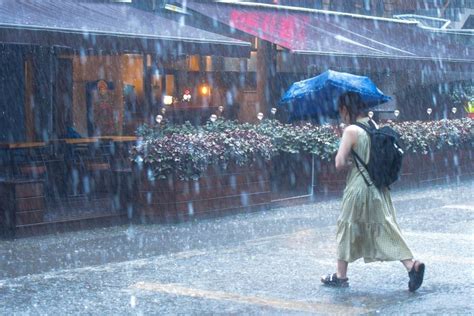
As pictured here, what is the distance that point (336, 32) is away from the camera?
68.0ft

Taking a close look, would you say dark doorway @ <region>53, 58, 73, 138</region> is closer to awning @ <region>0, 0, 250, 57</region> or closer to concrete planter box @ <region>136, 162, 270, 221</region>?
awning @ <region>0, 0, 250, 57</region>

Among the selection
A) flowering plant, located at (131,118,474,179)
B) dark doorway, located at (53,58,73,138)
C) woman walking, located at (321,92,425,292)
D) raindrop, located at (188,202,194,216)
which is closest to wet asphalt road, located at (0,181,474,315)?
raindrop, located at (188,202,194,216)

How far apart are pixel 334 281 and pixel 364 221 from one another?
666 millimetres

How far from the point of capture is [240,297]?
A: 25.9ft

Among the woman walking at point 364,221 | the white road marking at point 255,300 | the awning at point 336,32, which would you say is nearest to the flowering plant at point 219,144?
→ the awning at point 336,32

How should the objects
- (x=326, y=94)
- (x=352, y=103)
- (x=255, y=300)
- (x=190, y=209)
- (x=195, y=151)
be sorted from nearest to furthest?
1. (x=255, y=300)
2. (x=352, y=103)
3. (x=326, y=94)
4. (x=190, y=209)
5. (x=195, y=151)

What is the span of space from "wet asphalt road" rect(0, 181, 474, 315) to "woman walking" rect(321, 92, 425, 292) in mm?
343

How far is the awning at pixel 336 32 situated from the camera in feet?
60.3

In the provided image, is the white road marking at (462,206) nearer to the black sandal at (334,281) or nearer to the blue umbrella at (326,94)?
the blue umbrella at (326,94)

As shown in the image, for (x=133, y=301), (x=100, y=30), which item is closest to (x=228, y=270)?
(x=133, y=301)

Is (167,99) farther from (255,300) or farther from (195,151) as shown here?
(255,300)

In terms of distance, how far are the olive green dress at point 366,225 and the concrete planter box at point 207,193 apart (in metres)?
4.75

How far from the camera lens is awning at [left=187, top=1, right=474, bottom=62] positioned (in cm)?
1839

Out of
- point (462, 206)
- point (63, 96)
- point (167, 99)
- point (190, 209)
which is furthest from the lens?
point (167, 99)
